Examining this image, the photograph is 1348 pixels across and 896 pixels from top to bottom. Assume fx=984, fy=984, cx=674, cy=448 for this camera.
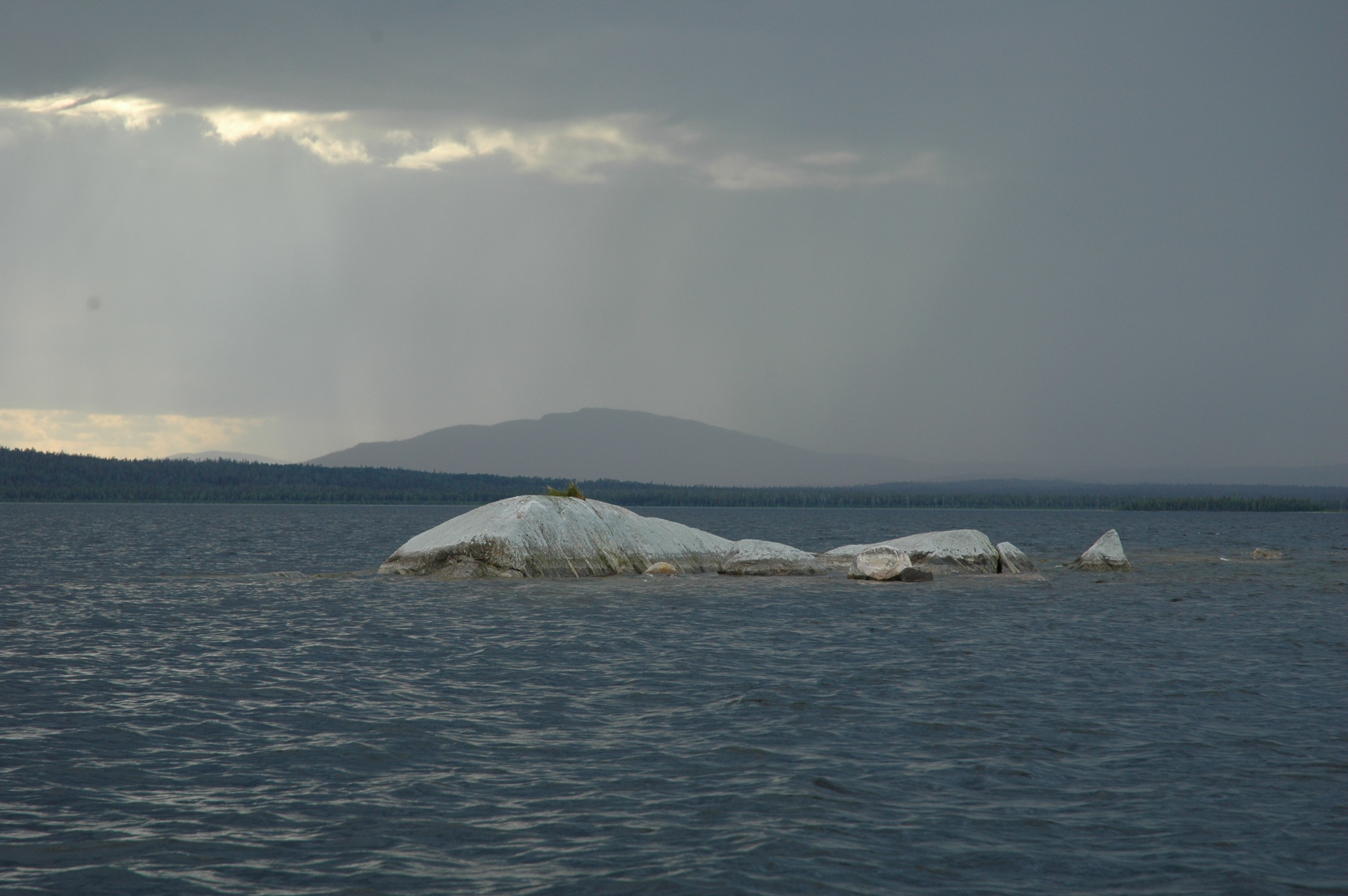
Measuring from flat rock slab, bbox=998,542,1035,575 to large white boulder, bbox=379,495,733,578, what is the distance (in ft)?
38.2

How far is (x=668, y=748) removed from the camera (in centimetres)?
1170

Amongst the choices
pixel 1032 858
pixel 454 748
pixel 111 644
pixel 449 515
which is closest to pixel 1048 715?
pixel 1032 858

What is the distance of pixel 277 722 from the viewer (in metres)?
13.0

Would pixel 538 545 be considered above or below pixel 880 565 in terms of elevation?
above

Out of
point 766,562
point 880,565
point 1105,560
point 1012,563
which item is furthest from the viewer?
point 1105,560

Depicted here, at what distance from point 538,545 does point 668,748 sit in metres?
22.1

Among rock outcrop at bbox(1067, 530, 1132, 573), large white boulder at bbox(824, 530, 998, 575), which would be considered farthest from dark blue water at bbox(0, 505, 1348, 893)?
rock outcrop at bbox(1067, 530, 1132, 573)

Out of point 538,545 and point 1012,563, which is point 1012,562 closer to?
point 1012,563

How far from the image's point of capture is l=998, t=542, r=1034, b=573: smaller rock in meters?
37.5

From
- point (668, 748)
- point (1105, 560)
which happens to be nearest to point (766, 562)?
point (1105, 560)

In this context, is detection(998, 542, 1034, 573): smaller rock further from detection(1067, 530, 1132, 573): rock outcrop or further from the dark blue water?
the dark blue water

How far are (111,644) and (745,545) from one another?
22.8m

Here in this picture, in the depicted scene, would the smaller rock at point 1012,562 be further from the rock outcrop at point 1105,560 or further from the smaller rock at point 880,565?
the smaller rock at point 880,565

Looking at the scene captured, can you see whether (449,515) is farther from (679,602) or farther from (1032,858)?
(1032,858)
